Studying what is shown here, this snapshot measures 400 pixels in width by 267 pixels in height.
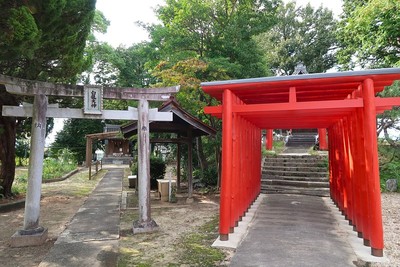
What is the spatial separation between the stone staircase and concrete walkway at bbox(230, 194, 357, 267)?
9.63 feet

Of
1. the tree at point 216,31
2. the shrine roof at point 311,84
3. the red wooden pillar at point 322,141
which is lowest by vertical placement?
the red wooden pillar at point 322,141

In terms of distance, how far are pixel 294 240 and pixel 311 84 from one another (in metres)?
3.19

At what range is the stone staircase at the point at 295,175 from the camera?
39.1ft

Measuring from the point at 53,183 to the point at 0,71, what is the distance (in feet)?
27.5

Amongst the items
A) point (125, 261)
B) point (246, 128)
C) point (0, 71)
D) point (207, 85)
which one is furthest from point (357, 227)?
point (0, 71)

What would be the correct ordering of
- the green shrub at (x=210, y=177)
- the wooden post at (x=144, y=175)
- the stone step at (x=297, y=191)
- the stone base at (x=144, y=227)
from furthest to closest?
1. the green shrub at (x=210, y=177)
2. the stone step at (x=297, y=191)
3. the wooden post at (x=144, y=175)
4. the stone base at (x=144, y=227)

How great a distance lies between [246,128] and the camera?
26.3 feet

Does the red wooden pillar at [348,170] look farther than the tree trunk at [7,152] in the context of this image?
No

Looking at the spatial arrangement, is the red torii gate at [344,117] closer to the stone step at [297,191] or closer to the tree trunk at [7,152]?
the stone step at [297,191]

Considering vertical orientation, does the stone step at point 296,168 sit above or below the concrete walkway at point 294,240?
above

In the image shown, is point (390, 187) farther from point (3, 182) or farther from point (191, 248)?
point (3, 182)

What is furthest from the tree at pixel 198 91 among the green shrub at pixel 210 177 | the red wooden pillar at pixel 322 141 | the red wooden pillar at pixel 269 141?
the red wooden pillar at pixel 322 141

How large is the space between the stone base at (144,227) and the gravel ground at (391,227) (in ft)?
14.5

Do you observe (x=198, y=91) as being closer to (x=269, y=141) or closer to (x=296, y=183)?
(x=296, y=183)
